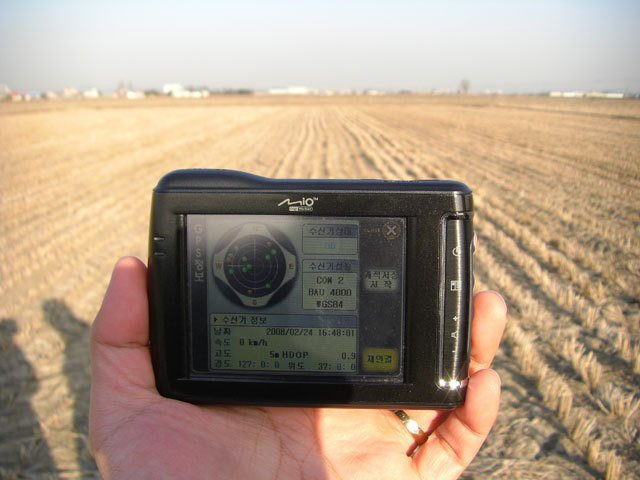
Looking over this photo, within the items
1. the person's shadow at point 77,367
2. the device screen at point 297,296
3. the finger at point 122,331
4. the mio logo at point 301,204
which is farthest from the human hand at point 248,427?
the person's shadow at point 77,367

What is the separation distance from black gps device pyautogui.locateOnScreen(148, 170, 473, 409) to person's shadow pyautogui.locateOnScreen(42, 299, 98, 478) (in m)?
2.34

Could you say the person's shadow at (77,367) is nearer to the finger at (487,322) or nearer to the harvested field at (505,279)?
the harvested field at (505,279)

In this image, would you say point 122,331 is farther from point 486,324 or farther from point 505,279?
point 505,279

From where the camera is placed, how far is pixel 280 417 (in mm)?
1950

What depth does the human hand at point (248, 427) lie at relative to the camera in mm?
1641

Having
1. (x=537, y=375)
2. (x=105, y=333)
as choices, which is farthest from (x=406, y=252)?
(x=537, y=375)

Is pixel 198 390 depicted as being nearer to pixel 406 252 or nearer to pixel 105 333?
pixel 105 333

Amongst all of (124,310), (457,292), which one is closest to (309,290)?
(457,292)

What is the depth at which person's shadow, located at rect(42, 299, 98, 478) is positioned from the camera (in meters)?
3.73

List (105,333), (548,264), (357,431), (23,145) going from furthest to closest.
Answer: (23,145)
(548,264)
(357,431)
(105,333)

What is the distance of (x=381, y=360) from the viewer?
184 cm

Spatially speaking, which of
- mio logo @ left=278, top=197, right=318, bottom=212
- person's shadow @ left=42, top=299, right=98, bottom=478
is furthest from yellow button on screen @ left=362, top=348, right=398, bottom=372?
person's shadow @ left=42, top=299, right=98, bottom=478

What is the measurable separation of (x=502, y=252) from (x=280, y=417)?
6122mm

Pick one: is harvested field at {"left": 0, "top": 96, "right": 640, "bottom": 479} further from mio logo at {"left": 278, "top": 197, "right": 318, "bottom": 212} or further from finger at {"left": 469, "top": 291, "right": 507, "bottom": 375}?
mio logo at {"left": 278, "top": 197, "right": 318, "bottom": 212}
